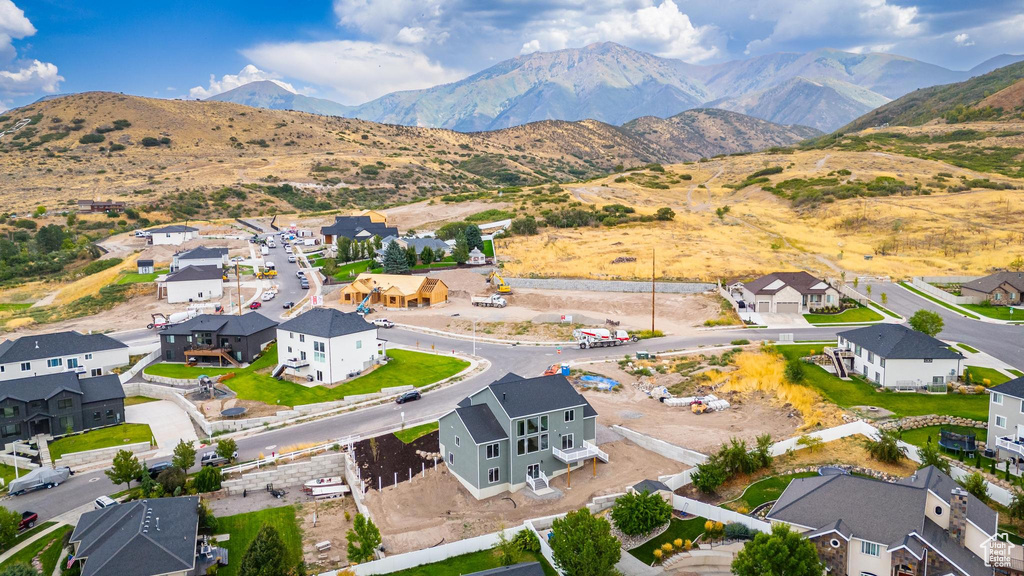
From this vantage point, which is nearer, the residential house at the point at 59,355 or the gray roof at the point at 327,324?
the residential house at the point at 59,355

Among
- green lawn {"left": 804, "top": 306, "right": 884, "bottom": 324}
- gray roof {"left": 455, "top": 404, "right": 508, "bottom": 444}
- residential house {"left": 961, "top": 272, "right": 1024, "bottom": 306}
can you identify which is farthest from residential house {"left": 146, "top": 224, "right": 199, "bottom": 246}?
residential house {"left": 961, "top": 272, "right": 1024, "bottom": 306}

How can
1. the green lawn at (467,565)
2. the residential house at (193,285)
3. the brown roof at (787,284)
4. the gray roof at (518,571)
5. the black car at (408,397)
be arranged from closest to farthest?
1. the gray roof at (518,571)
2. the green lawn at (467,565)
3. the black car at (408,397)
4. the brown roof at (787,284)
5. the residential house at (193,285)

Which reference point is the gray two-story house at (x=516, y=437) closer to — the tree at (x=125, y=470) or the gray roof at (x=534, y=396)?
the gray roof at (x=534, y=396)

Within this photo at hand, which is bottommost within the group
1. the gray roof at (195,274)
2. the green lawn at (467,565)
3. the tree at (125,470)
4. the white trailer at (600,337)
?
the green lawn at (467,565)

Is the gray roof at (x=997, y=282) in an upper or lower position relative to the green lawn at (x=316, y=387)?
upper

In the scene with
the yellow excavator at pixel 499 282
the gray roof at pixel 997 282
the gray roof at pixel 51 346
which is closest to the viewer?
the gray roof at pixel 51 346

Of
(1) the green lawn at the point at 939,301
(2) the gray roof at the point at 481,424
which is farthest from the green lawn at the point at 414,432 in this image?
(1) the green lawn at the point at 939,301

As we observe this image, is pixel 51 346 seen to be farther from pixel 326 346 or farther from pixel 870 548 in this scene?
pixel 870 548

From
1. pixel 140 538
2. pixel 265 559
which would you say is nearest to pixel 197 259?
pixel 140 538

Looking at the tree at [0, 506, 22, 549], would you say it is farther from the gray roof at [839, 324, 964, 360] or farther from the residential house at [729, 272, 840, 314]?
the residential house at [729, 272, 840, 314]
